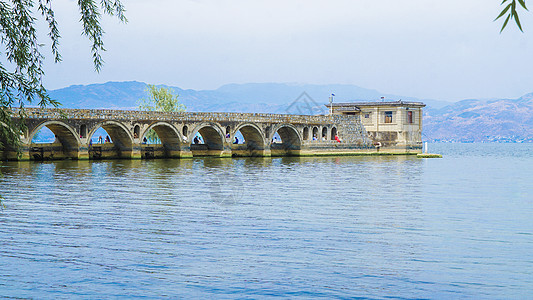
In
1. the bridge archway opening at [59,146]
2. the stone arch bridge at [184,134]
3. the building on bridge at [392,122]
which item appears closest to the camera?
the bridge archway opening at [59,146]

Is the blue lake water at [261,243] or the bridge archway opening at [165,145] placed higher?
the bridge archway opening at [165,145]

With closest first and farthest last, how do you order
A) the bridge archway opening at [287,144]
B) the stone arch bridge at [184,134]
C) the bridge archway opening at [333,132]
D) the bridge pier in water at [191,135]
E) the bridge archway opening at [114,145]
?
1. the stone arch bridge at [184,134]
2. the bridge pier in water at [191,135]
3. the bridge archway opening at [114,145]
4. the bridge archway opening at [287,144]
5. the bridge archway opening at [333,132]

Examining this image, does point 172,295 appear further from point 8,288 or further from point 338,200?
point 338,200

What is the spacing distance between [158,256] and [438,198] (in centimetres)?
1772

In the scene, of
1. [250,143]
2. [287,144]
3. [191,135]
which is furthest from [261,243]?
[287,144]

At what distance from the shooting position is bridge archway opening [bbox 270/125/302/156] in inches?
3000

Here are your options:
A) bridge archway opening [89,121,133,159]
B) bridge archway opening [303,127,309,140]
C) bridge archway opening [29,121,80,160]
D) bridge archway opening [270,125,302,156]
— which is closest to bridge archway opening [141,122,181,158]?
bridge archway opening [89,121,133,159]

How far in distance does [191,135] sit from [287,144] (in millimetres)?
16618

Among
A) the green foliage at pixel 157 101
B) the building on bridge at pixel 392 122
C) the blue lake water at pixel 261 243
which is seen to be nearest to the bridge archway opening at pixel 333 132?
the building on bridge at pixel 392 122

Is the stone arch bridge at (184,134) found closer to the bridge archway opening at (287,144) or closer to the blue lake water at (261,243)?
the bridge archway opening at (287,144)

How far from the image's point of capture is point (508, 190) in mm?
34594

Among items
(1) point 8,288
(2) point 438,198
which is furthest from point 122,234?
(2) point 438,198

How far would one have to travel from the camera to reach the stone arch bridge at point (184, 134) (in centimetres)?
5522

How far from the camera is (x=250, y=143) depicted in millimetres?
73688
